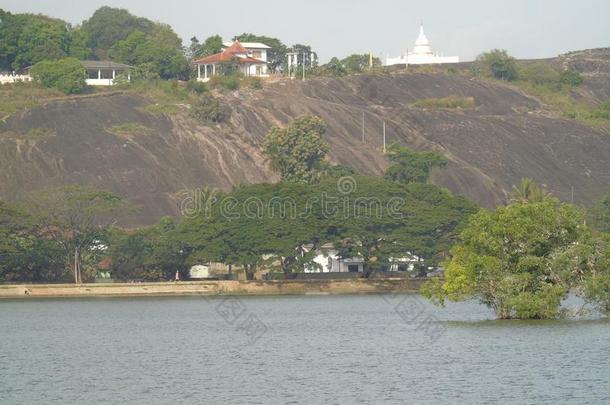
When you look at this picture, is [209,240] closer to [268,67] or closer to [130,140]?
[130,140]

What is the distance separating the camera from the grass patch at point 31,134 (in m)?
136

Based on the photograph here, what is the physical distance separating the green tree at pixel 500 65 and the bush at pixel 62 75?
59.0 meters

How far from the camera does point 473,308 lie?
81875 millimetres

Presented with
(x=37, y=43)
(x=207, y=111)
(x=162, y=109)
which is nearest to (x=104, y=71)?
(x=37, y=43)

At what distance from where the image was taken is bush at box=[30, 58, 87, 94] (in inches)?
5920

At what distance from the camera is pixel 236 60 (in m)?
166

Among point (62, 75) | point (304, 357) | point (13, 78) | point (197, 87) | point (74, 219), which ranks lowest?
point (304, 357)

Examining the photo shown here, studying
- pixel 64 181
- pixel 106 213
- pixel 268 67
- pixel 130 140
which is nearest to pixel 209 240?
pixel 106 213

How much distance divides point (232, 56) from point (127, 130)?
28843 mm

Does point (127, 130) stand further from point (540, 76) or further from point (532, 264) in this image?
point (532, 264)

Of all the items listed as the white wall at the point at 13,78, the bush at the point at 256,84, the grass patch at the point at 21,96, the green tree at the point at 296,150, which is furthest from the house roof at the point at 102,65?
the green tree at the point at 296,150

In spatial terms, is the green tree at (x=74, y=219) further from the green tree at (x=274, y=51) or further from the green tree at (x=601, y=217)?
the green tree at (x=274, y=51)

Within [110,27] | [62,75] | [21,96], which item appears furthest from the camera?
[110,27]

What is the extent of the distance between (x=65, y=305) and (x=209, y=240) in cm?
1316
